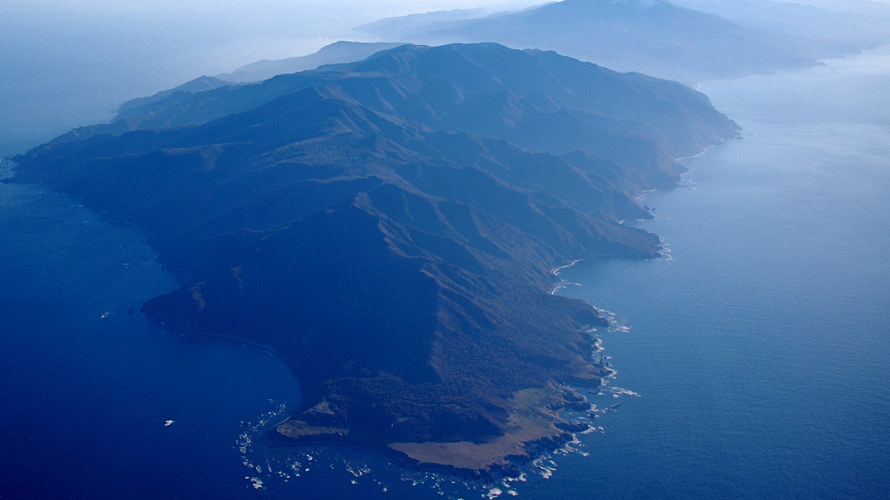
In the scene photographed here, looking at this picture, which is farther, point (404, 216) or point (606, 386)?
point (404, 216)

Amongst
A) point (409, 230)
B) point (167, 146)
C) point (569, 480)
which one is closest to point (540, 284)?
point (409, 230)

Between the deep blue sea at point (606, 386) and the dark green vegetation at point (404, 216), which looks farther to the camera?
the dark green vegetation at point (404, 216)

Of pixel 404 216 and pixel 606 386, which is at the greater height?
pixel 404 216

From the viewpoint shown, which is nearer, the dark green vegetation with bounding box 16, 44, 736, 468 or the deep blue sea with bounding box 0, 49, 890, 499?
the deep blue sea with bounding box 0, 49, 890, 499

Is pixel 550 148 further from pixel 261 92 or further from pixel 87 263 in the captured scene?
pixel 87 263
